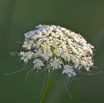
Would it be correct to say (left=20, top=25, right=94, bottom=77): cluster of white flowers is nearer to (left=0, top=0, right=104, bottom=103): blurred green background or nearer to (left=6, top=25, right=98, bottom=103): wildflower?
(left=6, top=25, right=98, bottom=103): wildflower

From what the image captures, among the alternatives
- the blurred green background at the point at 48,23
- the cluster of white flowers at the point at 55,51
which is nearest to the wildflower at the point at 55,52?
the cluster of white flowers at the point at 55,51

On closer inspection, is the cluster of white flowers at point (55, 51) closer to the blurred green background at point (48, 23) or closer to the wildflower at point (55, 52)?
the wildflower at point (55, 52)

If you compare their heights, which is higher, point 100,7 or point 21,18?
point 100,7

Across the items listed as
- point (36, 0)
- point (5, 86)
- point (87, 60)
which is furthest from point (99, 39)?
point (36, 0)

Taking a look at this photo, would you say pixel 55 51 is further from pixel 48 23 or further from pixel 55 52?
pixel 48 23

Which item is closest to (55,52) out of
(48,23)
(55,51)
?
(55,51)

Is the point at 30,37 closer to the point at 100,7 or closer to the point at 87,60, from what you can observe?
the point at 87,60
